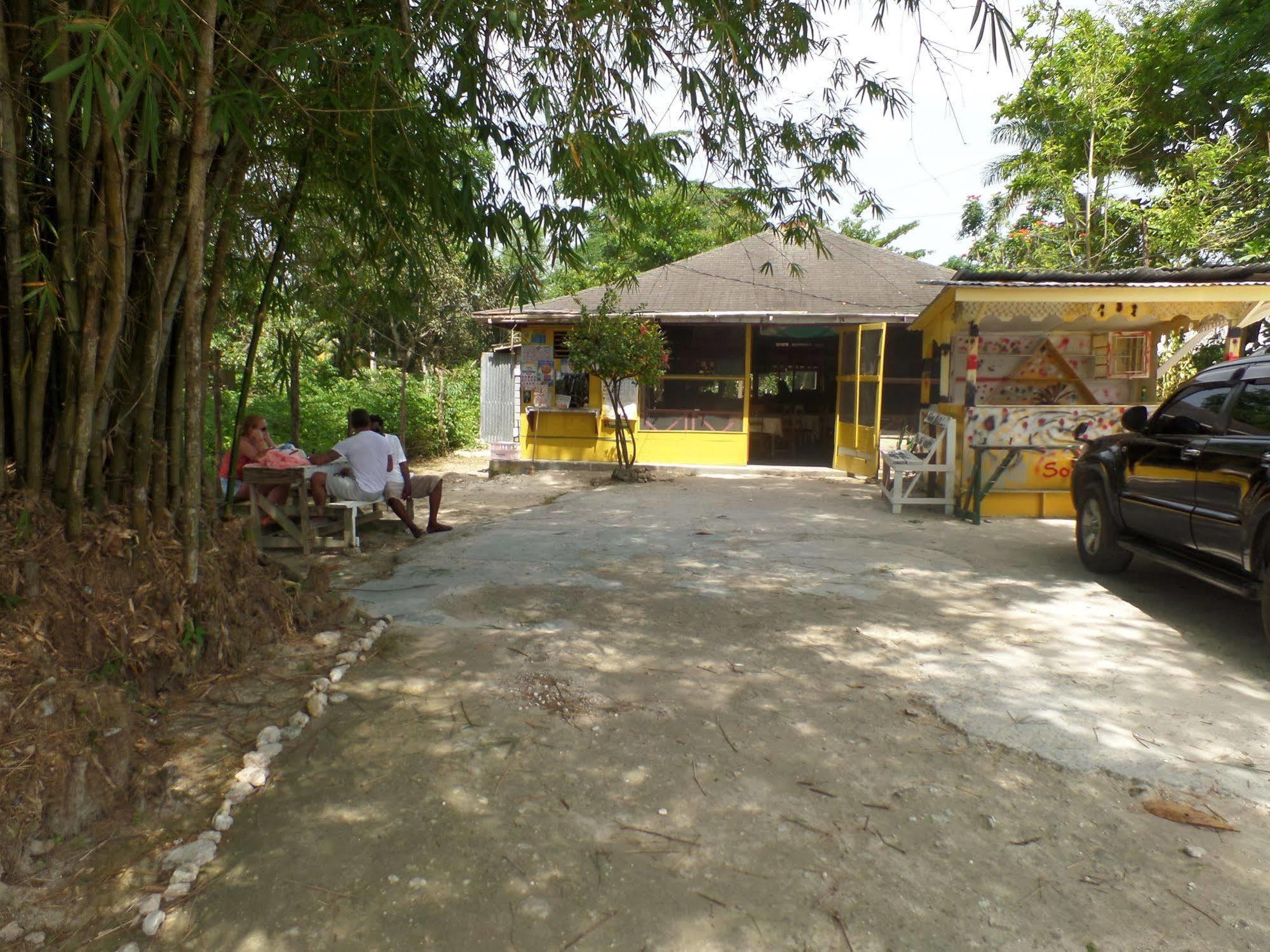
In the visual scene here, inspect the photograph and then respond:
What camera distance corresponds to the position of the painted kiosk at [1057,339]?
8.53m

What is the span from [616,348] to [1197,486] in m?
7.69

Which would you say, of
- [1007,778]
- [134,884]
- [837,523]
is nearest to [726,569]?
[837,523]

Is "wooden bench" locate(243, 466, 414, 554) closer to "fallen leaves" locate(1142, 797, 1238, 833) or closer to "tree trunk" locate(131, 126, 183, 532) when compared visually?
"tree trunk" locate(131, 126, 183, 532)

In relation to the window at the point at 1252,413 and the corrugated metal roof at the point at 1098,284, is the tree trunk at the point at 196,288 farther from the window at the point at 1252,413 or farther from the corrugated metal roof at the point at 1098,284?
the corrugated metal roof at the point at 1098,284

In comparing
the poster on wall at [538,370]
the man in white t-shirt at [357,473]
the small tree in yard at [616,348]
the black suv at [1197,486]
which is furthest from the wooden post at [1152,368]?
the man in white t-shirt at [357,473]

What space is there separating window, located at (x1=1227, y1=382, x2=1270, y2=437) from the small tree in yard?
768cm

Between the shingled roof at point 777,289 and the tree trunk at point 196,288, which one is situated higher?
the shingled roof at point 777,289

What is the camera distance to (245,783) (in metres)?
2.95

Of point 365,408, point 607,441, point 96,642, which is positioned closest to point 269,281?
point 96,642

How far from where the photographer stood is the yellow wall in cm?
1377

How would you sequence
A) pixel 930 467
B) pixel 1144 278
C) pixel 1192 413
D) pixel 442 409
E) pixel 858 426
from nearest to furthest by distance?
pixel 1192 413 → pixel 1144 278 → pixel 930 467 → pixel 858 426 → pixel 442 409

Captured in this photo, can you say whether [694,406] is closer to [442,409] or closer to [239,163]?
[442,409]

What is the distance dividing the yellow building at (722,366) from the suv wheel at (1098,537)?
5723 mm

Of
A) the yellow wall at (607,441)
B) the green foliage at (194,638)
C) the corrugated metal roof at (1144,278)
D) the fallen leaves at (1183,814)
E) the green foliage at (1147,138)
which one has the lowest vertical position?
the fallen leaves at (1183,814)
